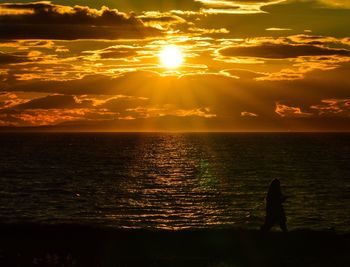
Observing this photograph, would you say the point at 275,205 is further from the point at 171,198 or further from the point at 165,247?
the point at 171,198

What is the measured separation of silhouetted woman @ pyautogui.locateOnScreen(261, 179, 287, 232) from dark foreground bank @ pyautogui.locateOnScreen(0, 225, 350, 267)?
562mm

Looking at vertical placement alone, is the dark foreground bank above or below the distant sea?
above

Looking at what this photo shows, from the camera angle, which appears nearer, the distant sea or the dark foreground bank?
the dark foreground bank

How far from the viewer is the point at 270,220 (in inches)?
1030

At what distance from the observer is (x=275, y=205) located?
84.8 feet

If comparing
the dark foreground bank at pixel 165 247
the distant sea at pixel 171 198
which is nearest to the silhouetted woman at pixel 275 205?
the dark foreground bank at pixel 165 247

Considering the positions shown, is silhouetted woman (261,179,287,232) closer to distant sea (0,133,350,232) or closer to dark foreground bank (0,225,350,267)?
dark foreground bank (0,225,350,267)

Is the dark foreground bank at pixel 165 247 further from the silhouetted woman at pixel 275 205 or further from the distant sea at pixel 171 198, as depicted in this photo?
the distant sea at pixel 171 198

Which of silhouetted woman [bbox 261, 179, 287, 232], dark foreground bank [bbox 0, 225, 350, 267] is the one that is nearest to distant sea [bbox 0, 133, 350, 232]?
silhouetted woman [bbox 261, 179, 287, 232]

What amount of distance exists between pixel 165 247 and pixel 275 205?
200 inches

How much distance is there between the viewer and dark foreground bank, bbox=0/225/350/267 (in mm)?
21344

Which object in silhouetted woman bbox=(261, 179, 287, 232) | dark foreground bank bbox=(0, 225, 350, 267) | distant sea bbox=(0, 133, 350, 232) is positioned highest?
silhouetted woman bbox=(261, 179, 287, 232)

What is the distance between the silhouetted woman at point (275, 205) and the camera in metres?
25.7

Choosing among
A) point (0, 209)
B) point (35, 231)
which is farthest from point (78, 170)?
point (35, 231)
